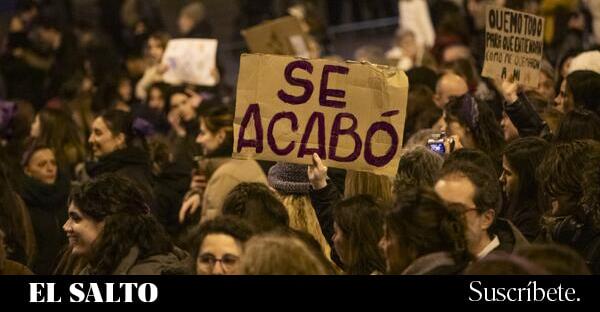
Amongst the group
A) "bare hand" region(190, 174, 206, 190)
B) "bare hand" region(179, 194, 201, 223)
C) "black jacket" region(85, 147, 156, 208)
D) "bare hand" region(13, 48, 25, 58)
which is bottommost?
"bare hand" region(179, 194, 201, 223)

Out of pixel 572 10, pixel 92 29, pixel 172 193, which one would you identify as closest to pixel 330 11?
pixel 92 29

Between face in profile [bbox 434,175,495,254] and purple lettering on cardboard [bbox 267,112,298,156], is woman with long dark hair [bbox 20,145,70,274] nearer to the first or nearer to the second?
purple lettering on cardboard [bbox 267,112,298,156]

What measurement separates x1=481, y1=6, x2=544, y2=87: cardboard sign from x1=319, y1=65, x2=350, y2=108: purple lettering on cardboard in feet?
6.52

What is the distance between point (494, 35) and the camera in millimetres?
10375

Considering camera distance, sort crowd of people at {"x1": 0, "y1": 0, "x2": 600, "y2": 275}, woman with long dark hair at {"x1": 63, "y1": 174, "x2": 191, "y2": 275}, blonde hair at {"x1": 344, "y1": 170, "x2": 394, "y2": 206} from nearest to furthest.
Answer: crowd of people at {"x1": 0, "y1": 0, "x2": 600, "y2": 275} → woman with long dark hair at {"x1": 63, "y1": 174, "x2": 191, "y2": 275} → blonde hair at {"x1": 344, "y1": 170, "x2": 394, "y2": 206}

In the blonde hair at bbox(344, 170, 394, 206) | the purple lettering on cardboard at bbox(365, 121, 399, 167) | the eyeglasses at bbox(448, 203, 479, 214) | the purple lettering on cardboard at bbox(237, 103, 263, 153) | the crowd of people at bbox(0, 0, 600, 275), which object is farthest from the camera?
the blonde hair at bbox(344, 170, 394, 206)

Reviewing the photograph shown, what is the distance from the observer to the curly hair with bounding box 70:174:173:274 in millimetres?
7301

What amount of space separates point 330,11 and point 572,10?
790 centimetres

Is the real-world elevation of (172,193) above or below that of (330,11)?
below

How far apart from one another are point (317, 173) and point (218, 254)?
1.41m

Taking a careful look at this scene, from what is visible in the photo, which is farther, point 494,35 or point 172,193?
point 172,193

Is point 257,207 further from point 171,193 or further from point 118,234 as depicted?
→ point 171,193

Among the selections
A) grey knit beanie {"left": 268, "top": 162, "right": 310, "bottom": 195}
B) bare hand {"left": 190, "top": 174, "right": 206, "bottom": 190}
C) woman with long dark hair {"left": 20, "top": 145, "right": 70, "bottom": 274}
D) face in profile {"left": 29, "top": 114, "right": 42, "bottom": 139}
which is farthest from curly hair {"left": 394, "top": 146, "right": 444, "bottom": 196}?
face in profile {"left": 29, "top": 114, "right": 42, "bottom": 139}
